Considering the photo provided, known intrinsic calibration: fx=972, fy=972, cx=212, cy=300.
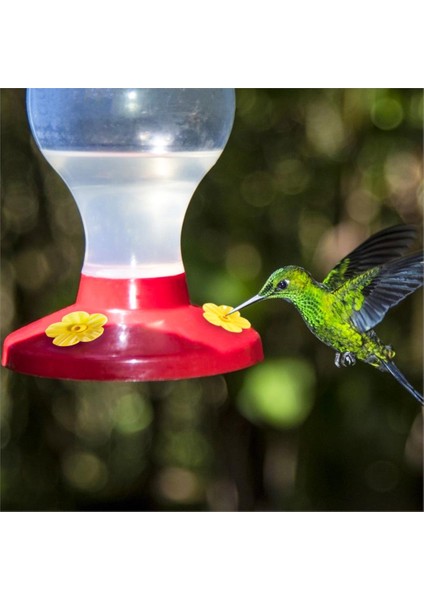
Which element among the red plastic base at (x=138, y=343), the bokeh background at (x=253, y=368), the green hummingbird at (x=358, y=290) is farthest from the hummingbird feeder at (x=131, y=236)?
the bokeh background at (x=253, y=368)

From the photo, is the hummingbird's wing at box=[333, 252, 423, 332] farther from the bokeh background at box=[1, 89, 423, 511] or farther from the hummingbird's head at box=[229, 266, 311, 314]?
the bokeh background at box=[1, 89, 423, 511]

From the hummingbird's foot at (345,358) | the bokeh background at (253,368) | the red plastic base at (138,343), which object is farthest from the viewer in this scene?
the bokeh background at (253,368)

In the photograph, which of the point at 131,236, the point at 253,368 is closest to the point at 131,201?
the point at 131,236

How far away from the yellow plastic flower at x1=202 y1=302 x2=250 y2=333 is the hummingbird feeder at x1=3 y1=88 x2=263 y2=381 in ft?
0.04

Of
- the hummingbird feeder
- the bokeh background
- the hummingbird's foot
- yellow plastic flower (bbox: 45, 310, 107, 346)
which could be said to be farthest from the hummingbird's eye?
the bokeh background

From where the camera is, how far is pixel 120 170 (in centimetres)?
201

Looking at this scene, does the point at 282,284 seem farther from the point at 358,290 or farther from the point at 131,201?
the point at 131,201

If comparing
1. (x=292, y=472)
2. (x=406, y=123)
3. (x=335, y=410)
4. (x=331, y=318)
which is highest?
(x=406, y=123)

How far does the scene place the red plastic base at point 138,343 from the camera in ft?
5.27

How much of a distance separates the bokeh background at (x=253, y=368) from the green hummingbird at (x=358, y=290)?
1.08 metres

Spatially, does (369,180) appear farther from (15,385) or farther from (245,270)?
(15,385)

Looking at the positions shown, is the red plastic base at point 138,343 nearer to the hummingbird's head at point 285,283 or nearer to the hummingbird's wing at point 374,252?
the hummingbird's head at point 285,283

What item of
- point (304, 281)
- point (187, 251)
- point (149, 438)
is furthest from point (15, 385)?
point (304, 281)

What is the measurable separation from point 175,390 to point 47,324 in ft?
5.91
